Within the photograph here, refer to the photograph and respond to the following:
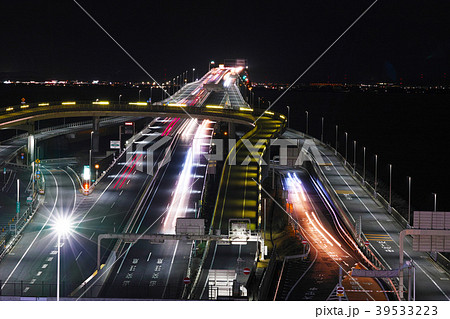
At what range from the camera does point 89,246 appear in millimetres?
44719

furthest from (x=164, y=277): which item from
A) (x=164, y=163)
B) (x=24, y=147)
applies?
(x=24, y=147)

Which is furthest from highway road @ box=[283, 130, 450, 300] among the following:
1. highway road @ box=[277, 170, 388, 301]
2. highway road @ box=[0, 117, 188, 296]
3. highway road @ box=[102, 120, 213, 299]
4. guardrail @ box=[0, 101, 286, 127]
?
highway road @ box=[0, 117, 188, 296]

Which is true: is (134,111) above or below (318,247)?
above

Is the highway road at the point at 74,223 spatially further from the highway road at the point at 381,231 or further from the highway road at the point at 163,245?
the highway road at the point at 381,231

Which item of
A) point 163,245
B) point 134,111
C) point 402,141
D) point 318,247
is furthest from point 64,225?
point 402,141

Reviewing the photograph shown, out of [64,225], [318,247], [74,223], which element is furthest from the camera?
[74,223]

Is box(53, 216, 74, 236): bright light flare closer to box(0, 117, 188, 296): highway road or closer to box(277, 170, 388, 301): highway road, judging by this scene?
box(0, 117, 188, 296): highway road

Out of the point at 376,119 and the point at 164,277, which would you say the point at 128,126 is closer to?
the point at 164,277

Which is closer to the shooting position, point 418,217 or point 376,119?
point 418,217

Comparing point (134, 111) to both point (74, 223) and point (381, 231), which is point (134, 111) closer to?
point (74, 223)

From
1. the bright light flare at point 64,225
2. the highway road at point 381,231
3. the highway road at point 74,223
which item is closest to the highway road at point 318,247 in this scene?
the highway road at point 381,231

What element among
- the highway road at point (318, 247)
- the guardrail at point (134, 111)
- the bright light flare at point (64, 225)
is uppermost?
the guardrail at point (134, 111)

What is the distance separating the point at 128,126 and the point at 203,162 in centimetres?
3128
